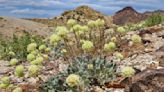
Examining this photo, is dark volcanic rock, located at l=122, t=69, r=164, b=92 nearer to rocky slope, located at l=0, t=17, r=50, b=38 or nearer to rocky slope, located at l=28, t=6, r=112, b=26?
rocky slope, located at l=0, t=17, r=50, b=38

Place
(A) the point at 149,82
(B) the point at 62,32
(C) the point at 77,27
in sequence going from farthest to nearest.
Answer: (C) the point at 77,27, (B) the point at 62,32, (A) the point at 149,82

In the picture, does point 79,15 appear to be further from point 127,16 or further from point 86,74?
point 86,74

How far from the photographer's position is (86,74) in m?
8.30

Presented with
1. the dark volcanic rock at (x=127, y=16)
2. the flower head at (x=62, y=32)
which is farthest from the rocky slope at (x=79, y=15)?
the flower head at (x=62, y=32)

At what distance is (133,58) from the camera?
10.3 m

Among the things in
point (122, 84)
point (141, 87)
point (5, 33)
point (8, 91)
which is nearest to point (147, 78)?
point (141, 87)

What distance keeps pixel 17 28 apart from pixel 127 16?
10.8 meters

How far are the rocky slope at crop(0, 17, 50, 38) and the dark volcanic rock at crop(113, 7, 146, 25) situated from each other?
7.63m

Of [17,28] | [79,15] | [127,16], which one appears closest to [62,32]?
[17,28]

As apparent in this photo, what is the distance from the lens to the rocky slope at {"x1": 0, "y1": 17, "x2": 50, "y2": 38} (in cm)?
2925

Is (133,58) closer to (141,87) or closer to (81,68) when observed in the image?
(81,68)

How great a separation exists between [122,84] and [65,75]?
3.41ft

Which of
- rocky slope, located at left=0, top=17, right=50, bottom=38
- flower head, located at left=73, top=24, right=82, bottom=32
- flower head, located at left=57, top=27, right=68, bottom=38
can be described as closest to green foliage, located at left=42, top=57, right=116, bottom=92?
flower head, located at left=73, top=24, right=82, bottom=32

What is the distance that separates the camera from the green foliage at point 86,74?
8.18 meters
